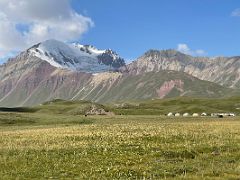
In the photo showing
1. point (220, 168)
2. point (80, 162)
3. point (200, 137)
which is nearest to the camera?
point (220, 168)

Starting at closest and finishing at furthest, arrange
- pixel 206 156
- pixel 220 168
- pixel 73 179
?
1. pixel 73 179
2. pixel 220 168
3. pixel 206 156

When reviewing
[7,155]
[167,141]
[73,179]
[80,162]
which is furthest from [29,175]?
[167,141]

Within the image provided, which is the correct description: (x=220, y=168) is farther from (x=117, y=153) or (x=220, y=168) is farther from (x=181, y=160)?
(x=117, y=153)

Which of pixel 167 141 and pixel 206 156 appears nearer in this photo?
pixel 206 156

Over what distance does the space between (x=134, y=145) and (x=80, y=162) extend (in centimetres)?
1280

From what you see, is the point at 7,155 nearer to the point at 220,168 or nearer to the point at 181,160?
the point at 181,160

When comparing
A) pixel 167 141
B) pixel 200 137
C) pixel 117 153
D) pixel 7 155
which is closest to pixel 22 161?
pixel 7 155

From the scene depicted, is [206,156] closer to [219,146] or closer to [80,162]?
[219,146]

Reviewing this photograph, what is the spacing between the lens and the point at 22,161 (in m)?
37.8

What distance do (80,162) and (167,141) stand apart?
18.3 meters

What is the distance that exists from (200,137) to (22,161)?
26.4 meters

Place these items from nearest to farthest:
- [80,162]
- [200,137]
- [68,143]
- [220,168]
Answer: [220,168] < [80,162] < [68,143] < [200,137]

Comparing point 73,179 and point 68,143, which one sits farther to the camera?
point 68,143

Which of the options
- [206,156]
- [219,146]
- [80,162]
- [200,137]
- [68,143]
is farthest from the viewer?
[200,137]
